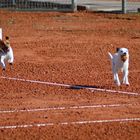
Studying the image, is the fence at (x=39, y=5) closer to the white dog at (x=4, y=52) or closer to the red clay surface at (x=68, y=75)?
the red clay surface at (x=68, y=75)

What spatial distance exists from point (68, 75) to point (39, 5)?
1886 centimetres

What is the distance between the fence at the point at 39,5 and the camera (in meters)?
32.8

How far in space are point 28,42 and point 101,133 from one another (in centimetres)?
1132

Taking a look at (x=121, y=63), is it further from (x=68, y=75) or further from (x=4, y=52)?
(x=4, y=52)

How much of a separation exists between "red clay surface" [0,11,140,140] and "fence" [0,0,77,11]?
364 centimetres

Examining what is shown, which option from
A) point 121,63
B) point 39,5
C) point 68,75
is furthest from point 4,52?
point 39,5

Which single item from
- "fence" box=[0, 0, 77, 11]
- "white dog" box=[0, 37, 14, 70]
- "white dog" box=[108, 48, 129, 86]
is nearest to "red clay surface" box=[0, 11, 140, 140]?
"white dog" box=[108, 48, 129, 86]

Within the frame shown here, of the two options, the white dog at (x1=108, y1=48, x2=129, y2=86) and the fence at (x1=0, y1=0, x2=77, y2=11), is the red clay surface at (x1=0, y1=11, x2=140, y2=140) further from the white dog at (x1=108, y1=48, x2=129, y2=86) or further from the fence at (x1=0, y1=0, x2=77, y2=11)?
the fence at (x1=0, y1=0, x2=77, y2=11)

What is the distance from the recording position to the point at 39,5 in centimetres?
3412

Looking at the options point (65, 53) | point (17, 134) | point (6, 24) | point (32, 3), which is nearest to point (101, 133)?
point (17, 134)

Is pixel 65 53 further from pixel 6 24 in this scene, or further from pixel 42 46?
pixel 6 24

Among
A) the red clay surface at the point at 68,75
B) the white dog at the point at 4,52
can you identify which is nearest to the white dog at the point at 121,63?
the red clay surface at the point at 68,75

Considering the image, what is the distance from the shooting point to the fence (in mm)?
32844

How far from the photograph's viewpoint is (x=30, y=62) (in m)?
17.8
